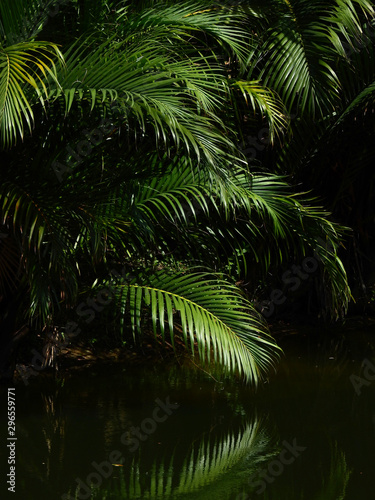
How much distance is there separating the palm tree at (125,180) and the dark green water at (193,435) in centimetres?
42

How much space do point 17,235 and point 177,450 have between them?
1.73 metres

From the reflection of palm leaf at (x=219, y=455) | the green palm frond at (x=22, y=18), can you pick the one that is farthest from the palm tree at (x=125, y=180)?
the reflection of palm leaf at (x=219, y=455)

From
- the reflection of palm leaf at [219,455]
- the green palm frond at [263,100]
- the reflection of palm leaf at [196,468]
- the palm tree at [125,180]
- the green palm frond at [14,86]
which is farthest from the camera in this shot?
the green palm frond at [263,100]

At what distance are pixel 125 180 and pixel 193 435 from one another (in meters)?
1.83

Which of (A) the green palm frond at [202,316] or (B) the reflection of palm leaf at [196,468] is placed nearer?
(B) the reflection of palm leaf at [196,468]

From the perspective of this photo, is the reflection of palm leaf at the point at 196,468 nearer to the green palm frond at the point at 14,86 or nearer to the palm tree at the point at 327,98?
the green palm frond at the point at 14,86

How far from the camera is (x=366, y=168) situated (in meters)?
8.30

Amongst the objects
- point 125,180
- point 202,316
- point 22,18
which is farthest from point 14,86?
point 202,316

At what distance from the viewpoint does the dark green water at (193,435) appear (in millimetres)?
4484

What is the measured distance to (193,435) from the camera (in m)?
5.23

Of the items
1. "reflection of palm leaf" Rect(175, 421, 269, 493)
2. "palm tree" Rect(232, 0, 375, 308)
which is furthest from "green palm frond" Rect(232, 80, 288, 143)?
"reflection of palm leaf" Rect(175, 421, 269, 493)

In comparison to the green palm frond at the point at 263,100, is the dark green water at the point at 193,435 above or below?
below

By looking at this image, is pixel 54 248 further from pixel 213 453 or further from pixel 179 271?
pixel 213 453

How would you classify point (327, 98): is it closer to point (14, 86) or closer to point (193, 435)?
point (14, 86)
